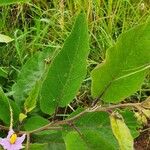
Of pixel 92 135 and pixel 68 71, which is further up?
pixel 68 71

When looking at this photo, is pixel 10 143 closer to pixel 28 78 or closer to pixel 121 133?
pixel 121 133

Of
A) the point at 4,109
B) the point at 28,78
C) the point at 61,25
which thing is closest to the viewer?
the point at 4,109

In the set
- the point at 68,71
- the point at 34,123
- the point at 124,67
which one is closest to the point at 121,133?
the point at 124,67

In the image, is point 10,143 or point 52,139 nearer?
point 10,143

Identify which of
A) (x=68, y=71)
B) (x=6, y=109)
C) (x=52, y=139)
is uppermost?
(x=68, y=71)

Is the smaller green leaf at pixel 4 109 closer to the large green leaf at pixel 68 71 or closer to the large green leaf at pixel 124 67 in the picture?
the large green leaf at pixel 68 71

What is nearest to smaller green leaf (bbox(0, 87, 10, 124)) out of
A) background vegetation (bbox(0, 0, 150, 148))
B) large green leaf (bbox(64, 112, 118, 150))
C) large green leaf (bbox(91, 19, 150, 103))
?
large green leaf (bbox(64, 112, 118, 150))
